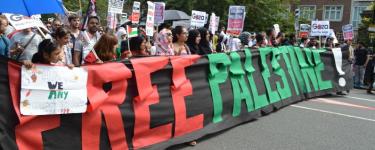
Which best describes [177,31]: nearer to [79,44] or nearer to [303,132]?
[79,44]

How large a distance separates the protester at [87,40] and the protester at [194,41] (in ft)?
5.82

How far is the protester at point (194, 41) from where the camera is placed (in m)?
7.66

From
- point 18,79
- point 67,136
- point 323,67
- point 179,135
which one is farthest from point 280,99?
point 18,79

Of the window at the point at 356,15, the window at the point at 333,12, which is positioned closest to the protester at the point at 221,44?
the window at the point at 356,15

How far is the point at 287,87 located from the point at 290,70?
1.35 ft

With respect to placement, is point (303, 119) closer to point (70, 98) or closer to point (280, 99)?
point (280, 99)

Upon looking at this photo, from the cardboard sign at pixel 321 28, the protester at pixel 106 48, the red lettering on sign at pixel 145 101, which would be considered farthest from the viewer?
the cardboard sign at pixel 321 28

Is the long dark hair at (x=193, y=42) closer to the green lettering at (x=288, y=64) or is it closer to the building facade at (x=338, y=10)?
the green lettering at (x=288, y=64)

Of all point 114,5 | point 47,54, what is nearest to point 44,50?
point 47,54

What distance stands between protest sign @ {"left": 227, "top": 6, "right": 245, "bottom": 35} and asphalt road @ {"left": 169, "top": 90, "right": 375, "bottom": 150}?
2.24 metres

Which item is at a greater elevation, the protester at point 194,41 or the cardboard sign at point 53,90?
the protester at point 194,41

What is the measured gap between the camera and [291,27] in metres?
34.0

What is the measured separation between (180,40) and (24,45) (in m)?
2.44

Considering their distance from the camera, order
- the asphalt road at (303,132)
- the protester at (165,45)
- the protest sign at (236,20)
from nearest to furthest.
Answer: the asphalt road at (303,132) → the protester at (165,45) → the protest sign at (236,20)
